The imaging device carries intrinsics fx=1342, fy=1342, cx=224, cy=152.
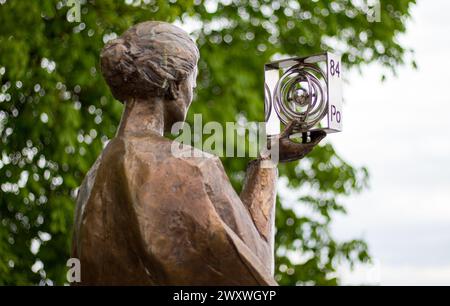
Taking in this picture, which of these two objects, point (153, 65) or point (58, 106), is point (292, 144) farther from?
point (58, 106)

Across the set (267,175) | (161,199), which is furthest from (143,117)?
(267,175)

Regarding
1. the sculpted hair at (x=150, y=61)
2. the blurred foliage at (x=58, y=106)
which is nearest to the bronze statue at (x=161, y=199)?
the sculpted hair at (x=150, y=61)

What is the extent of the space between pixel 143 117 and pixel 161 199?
1.72 ft

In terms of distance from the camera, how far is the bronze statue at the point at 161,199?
6008 millimetres

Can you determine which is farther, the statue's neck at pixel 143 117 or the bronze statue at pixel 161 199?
the statue's neck at pixel 143 117

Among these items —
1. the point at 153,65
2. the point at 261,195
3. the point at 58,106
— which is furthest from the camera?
the point at 58,106

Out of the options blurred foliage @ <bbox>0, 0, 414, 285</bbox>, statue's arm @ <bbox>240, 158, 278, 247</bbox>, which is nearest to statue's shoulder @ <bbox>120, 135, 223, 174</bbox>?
statue's arm @ <bbox>240, 158, 278, 247</bbox>

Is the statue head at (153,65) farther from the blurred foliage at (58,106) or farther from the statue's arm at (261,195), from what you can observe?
the blurred foliage at (58,106)

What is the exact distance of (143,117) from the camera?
642 centimetres

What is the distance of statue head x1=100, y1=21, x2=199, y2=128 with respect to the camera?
20.8ft

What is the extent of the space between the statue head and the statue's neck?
20 mm

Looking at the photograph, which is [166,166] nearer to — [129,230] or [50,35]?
[129,230]

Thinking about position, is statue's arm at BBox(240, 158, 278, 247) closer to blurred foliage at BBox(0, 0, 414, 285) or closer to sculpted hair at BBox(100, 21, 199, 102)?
Answer: sculpted hair at BBox(100, 21, 199, 102)

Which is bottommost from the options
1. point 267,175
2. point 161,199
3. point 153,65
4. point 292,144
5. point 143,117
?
point 161,199
